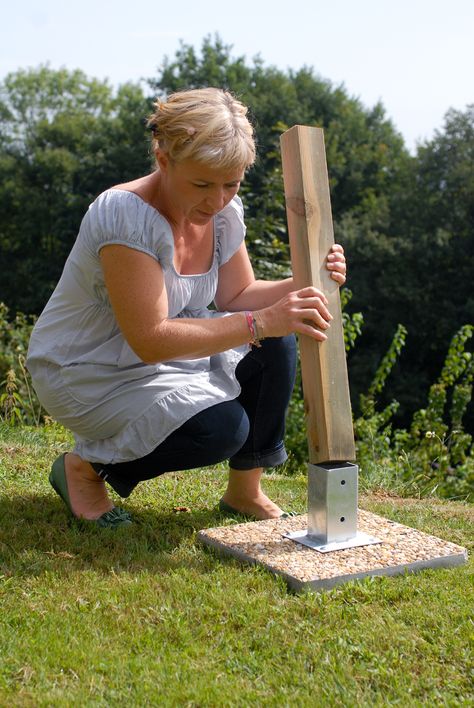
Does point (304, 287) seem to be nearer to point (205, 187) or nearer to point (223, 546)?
point (205, 187)

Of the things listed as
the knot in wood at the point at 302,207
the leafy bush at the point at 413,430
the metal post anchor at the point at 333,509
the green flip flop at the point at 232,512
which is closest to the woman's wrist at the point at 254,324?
the knot in wood at the point at 302,207

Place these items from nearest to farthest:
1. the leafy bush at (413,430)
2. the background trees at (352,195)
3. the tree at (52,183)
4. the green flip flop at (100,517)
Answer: the green flip flop at (100,517) < the leafy bush at (413,430) < the background trees at (352,195) < the tree at (52,183)

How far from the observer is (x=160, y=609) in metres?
2.45

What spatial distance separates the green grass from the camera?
204 cm

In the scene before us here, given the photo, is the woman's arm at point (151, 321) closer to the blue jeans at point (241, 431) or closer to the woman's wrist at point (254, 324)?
the woman's wrist at point (254, 324)

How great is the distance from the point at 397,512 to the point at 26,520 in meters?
1.53

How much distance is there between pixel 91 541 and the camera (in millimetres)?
3010

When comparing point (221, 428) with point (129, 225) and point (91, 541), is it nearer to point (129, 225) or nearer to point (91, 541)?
point (91, 541)

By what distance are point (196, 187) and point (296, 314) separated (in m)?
0.53

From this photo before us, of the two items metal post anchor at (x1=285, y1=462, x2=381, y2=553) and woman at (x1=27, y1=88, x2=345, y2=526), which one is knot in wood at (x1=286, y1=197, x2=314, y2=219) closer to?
woman at (x1=27, y1=88, x2=345, y2=526)

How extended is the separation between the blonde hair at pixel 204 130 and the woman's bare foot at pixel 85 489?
1.24m

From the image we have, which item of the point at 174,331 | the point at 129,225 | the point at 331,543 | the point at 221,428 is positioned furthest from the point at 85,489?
the point at 129,225

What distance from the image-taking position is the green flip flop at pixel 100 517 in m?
3.17

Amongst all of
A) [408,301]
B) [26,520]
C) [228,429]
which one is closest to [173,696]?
[228,429]
